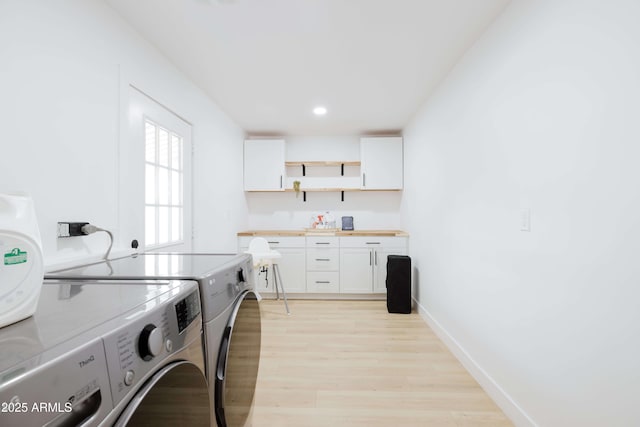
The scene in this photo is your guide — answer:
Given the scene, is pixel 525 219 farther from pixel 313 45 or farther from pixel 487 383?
pixel 313 45

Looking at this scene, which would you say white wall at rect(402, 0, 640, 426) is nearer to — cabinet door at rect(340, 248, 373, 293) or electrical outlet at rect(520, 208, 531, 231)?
electrical outlet at rect(520, 208, 531, 231)

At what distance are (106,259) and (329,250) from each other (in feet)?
9.01

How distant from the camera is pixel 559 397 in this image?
1381 mm

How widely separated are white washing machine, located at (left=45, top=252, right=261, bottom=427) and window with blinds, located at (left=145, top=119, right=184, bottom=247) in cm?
86

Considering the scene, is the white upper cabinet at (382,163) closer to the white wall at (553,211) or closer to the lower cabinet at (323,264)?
the lower cabinet at (323,264)

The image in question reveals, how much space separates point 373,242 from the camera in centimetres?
405

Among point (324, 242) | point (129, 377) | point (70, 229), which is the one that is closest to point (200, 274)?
point (129, 377)

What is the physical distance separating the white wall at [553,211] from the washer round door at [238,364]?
1.36m

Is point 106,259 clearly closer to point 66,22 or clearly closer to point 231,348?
point 231,348

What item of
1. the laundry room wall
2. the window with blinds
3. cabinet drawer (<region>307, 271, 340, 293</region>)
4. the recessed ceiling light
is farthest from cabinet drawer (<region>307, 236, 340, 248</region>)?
the laundry room wall

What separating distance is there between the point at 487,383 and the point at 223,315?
1808 mm

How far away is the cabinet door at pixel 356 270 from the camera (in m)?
4.04

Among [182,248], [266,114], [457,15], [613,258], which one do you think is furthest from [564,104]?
[266,114]

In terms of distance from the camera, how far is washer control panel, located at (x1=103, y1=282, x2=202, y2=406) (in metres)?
0.55
